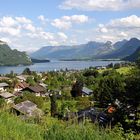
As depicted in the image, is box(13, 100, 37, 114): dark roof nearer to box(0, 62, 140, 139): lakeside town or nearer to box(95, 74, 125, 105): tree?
box(0, 62, 140, 139): lakeside town

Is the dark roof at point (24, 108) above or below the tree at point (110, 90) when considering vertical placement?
above

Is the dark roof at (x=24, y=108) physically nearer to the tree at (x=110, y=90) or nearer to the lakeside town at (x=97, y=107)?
the lakeside town at (x=97, y=107)

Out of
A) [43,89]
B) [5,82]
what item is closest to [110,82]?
[43,89]

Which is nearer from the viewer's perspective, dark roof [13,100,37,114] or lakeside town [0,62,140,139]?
lakeside town [0,62,140,139]

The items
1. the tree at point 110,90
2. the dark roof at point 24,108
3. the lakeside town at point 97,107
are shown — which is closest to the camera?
the lakeside town at point 97,107

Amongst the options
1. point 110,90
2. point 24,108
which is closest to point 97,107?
point 110,90

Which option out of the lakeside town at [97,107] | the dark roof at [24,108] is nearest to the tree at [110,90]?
the lakeside town at [97,107]

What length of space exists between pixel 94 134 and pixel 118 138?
1.45 ft

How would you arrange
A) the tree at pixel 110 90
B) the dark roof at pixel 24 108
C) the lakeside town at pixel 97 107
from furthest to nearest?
the tree at pixel 110 90 < the dark roof at pixel 24 108 < the lakeside town at pixel 97 107

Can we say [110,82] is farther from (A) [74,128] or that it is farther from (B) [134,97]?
(A) [74,128]

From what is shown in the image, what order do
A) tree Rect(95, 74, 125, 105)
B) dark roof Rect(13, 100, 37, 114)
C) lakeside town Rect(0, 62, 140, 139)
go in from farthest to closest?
tree Rect(95, 74, 125, 105) < dark roof Rect(13, 100, 37, 114) < lakeside town Rect(0, 62, 140, 139)

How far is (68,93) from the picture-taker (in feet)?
219

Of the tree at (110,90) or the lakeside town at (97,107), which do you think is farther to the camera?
the tree at (110,90)

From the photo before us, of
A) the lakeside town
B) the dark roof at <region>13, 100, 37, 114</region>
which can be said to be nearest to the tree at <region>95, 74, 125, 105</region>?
the lakeside town
